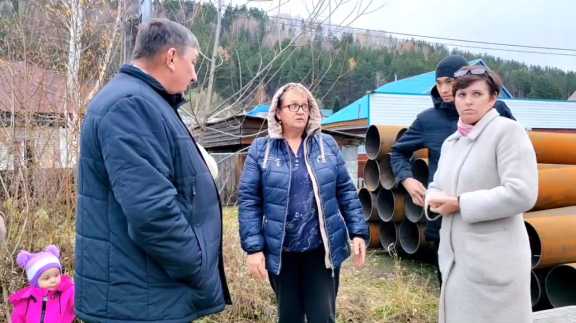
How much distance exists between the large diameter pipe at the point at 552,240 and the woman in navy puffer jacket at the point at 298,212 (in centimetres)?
182

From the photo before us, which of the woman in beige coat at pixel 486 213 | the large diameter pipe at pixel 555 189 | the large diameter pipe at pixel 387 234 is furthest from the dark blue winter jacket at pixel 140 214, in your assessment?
the large diameter pipe at pixel 387 234

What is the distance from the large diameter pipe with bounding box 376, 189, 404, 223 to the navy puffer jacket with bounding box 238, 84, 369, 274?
10.7ft

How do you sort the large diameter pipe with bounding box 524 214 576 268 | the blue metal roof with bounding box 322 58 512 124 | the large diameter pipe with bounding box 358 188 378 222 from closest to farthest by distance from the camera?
1. the large diameter pipe with bounding box 524 214 576 268
2. the large diameter pipe with bounding box 358 188 378 222
3. the blue metal roof with bounding box 322 58 512 124

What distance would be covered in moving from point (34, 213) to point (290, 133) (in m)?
2.49

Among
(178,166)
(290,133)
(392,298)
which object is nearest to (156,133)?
(178,166)

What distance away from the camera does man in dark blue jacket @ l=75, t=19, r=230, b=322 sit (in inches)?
65.0

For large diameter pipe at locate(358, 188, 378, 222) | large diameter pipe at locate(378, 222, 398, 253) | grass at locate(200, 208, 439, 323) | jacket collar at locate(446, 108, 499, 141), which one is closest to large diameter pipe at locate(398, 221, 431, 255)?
large diameter pipe at locate(378, 222, 398, 253)

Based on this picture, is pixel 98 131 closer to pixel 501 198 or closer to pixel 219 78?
pixel 501 198

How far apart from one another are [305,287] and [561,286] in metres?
2.49

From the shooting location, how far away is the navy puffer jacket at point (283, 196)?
8.60 ft

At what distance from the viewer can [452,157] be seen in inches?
91.9

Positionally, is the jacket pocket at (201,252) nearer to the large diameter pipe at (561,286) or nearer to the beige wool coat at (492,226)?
the beige wool coat at (492,226)

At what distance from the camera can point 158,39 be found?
187 centimetres

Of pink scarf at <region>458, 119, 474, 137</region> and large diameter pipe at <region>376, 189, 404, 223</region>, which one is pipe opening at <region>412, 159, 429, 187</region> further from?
pink scarf at <region>458, 119, 474, 137</region>
